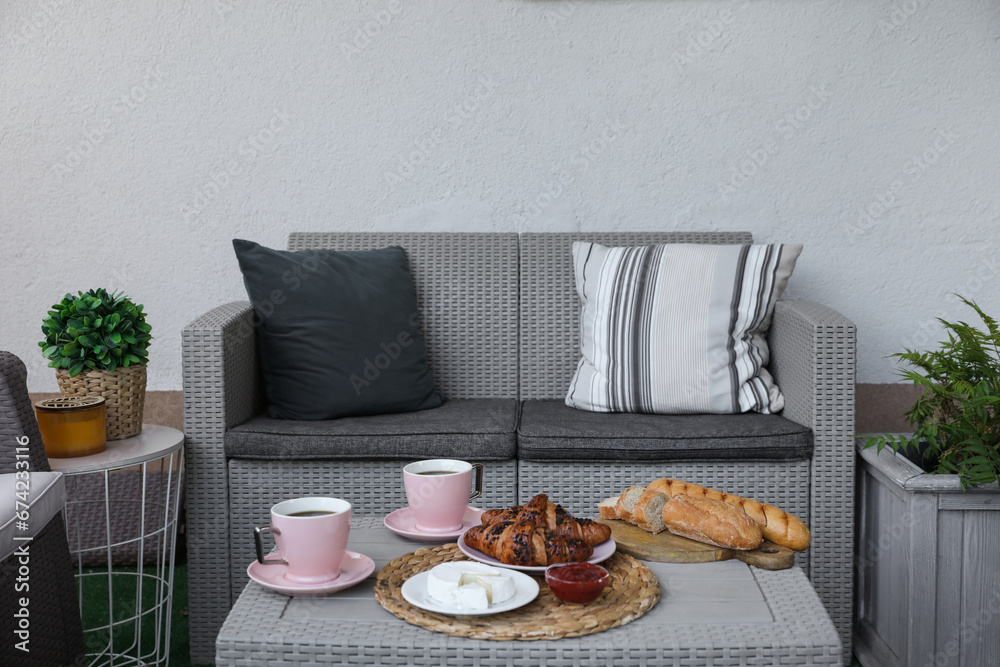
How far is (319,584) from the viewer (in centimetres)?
108

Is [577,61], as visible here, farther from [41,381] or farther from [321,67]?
[41,381]

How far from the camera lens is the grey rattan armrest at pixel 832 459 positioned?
1866 millimetres

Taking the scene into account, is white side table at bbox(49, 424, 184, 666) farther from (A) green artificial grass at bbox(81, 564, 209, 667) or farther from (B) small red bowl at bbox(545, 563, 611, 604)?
(B) small red bowl at bbox(545, 563, 611, 604)

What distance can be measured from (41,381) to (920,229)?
2.77 metres

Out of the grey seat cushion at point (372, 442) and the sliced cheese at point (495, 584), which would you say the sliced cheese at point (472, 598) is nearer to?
the sliced cheese at point (495, 584)

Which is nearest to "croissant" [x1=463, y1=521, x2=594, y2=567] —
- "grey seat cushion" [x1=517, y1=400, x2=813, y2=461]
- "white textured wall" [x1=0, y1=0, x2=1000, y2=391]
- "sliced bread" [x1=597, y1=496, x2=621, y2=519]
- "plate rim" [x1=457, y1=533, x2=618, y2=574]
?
"plate rim" [x1=457, y1=533, x2=618, y2=574]

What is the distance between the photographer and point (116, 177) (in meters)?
2.58

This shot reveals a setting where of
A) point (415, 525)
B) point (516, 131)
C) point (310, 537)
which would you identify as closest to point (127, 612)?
point (415, 525)

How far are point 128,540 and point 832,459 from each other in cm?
159

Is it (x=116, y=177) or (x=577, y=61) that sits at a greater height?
(x=577, y=61)

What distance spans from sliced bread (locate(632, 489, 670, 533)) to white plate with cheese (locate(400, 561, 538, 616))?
29 cm

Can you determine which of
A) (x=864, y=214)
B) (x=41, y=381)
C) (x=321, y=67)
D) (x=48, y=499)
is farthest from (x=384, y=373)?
(x=864, y=214)

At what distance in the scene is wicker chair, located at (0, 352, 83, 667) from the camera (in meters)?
1.38

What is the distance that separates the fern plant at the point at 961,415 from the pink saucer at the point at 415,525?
841 millimetres
